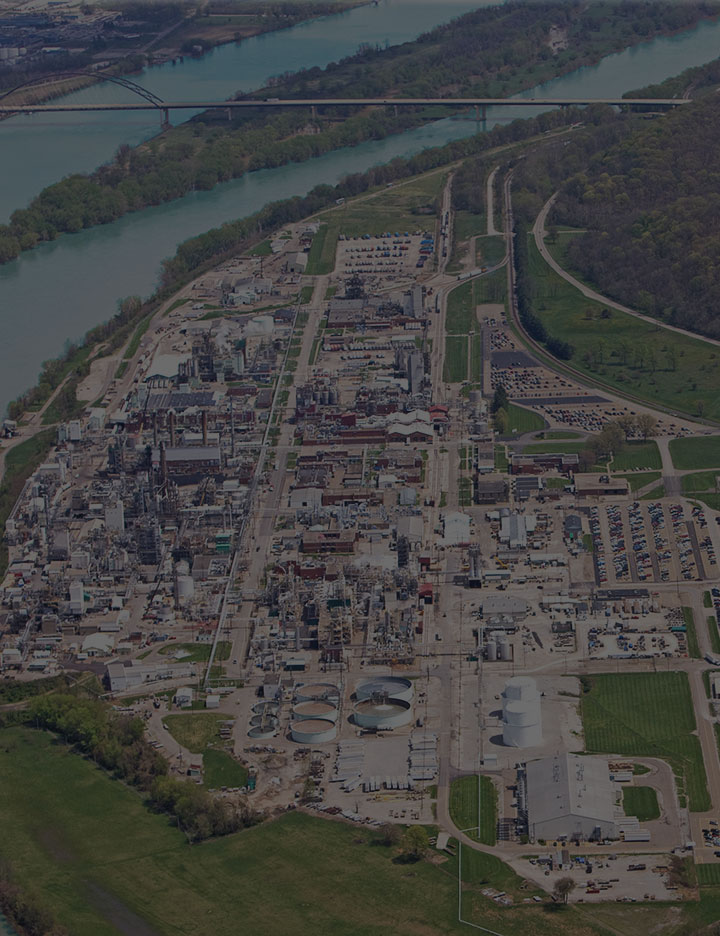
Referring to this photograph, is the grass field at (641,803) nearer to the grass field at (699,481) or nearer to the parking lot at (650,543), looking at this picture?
the parking lot at (650,543)

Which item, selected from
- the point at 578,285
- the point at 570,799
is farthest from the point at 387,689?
the point at 578,285

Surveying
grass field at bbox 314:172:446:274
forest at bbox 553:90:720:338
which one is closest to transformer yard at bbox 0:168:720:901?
forest at bbox 553:90:720:338

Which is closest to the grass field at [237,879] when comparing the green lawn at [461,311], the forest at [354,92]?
the green lawn at [461,311]

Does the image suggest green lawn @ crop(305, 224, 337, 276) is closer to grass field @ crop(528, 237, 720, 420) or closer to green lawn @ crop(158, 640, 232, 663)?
grass field @ crop(528, 237, 720, 420)

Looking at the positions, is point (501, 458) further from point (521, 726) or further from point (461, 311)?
point (521, 726)

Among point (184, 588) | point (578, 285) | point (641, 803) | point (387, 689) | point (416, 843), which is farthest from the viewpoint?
point (578, 285)

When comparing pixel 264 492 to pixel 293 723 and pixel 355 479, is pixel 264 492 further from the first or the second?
pixel 293 723
